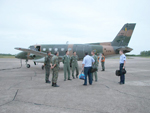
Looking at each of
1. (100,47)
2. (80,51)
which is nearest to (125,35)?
(100,47)

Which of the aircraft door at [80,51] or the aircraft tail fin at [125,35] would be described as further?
the aircraft tail fin at [125,35]

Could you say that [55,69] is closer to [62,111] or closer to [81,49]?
[62,111]

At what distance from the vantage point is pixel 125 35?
1491 cm

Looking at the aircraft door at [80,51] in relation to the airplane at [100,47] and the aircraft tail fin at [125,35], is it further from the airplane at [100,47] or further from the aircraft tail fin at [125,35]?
the aircraft tail fin at [125,35]

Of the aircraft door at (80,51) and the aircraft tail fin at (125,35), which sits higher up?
the aircraft tail fin at (125,35)

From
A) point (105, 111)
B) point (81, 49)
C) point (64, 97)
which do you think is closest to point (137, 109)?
point (105, 111)

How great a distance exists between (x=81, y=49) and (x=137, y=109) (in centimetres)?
1143

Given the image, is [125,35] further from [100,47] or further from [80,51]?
[80,51]

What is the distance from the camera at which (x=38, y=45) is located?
1562cm

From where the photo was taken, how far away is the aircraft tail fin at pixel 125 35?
14781 mm

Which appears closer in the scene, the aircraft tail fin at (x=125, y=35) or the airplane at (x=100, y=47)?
the airplane at (x=100, y=47)

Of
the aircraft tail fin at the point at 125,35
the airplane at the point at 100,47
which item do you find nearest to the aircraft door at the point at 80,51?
the airplane at the point at 100,47

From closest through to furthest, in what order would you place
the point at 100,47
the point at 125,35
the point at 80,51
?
1. the point at 80,51
2. the point at 100,47
3. the point at 125,35

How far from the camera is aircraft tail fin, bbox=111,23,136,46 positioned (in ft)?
48.5
